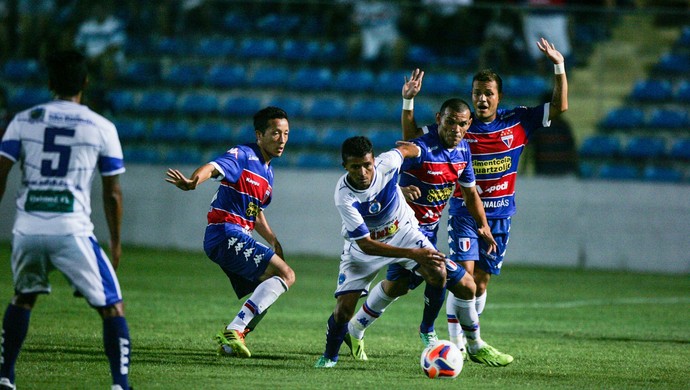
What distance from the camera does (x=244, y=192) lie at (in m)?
8.48

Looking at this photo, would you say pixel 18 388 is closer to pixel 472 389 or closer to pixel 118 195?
pixel 118 195

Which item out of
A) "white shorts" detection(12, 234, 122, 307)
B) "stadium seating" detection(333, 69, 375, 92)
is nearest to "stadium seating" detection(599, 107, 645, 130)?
"stadium seating" detection(333, 69, 375, 92)

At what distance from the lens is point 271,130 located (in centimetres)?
844

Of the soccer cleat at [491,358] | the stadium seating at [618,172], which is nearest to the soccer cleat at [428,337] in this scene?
the soccer cleat at [491,358]

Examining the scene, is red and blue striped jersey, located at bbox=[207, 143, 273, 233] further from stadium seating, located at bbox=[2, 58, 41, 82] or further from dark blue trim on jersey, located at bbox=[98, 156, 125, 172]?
stadium seating, located at bbox=[2, 58, 41, 82]

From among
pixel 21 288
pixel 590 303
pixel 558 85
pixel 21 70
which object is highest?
pixel 558 85

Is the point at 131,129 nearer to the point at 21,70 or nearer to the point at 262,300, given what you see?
the point at 21,70

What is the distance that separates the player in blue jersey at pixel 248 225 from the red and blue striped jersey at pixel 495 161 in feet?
5.21

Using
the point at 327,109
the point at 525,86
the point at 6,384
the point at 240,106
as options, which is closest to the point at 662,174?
the point at 525,86

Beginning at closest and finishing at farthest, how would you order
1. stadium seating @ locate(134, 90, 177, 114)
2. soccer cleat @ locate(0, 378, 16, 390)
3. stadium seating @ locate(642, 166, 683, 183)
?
soccer cleat @ locate(0, 378, 16, 390), stadium seating @ locate(642, 166, 683, 183), stadium seating @ locate(134, 90, 177, 114)

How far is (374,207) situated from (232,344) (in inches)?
63.9

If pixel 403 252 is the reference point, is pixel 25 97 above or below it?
below

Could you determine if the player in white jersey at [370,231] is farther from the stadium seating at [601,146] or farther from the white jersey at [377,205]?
the stadium seating at [601,146]

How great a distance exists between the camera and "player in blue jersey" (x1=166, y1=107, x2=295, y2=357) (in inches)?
327
